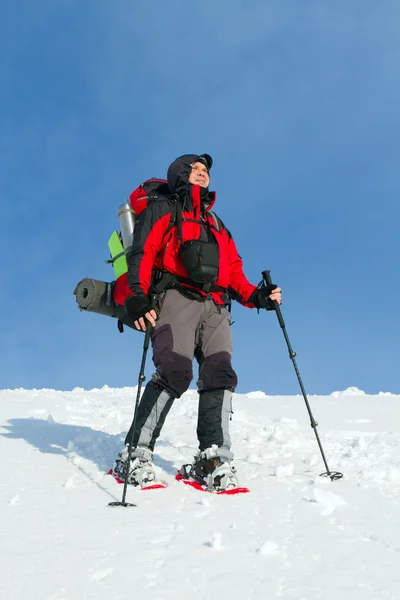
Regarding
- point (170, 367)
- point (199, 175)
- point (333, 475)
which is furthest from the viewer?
point (199, 175)

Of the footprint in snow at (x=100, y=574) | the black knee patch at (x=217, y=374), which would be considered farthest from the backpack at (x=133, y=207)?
the footprint in snow at (x=100, y=574)

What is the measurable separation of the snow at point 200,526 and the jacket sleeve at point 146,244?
1.83m

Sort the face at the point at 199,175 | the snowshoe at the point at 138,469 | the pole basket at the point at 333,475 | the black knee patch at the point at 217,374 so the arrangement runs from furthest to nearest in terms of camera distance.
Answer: the face at the point at 199,175 < the black knee patch at the point at 217,374 < the pole basket at the point at 333,475 < the snowshoe at the point at 138,469

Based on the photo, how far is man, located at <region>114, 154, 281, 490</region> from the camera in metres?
4.86

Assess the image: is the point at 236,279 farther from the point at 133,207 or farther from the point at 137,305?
the point at 137,305

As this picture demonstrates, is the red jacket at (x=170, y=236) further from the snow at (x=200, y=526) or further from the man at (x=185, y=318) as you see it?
the snow at (x=200, y=526)

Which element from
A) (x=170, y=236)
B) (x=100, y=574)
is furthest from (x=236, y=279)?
(x=100, y=574)

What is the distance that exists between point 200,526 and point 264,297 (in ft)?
8.83

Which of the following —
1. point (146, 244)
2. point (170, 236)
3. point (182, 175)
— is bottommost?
point (146, 244)

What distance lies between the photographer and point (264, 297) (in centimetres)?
559

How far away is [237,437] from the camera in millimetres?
7488

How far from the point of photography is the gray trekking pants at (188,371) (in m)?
4.89

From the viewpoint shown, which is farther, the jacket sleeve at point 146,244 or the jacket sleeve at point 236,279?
the jacket sleeve at point 236,279

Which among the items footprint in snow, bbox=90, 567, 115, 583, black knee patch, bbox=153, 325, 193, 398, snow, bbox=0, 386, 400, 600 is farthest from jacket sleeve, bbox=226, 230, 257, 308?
footprint in snow, bbox=90, 567, 115, 583
